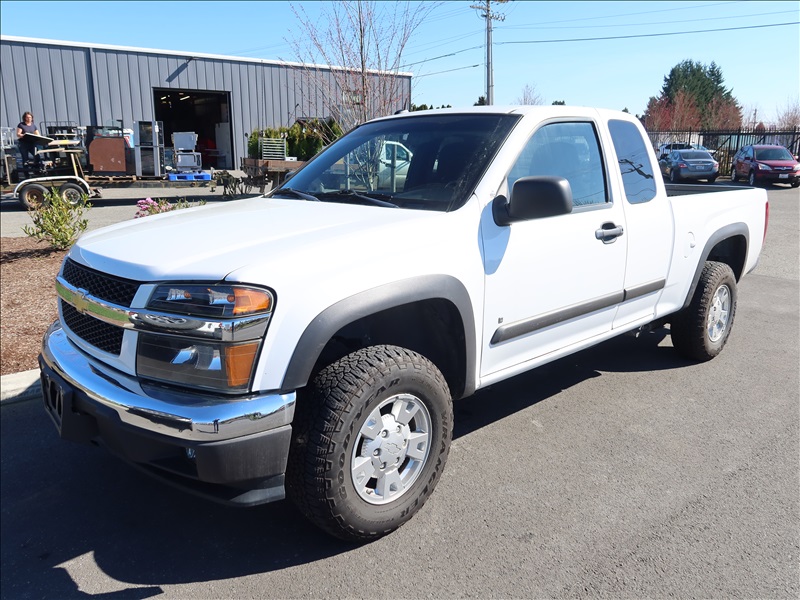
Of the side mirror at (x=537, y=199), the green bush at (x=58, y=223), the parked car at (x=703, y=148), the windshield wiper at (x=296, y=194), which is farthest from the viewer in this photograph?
the parked car at (x=703, y=148)

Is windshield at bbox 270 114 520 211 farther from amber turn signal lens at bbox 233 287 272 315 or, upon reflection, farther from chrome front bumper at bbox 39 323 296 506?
chrome front bumper at bbox 39 323 296 506

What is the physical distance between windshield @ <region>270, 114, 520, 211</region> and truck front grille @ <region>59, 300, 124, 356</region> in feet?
4.73

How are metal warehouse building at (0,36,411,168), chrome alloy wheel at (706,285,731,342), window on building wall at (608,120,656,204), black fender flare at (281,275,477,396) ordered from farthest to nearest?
metal warehouse building at (0,36,411,168)
chrome alloy wheel at (706,285,731,342)
window on building wall at (608,120,656,204)
black fender flare at (281,275,477,396)

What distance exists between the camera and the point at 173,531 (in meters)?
3.10

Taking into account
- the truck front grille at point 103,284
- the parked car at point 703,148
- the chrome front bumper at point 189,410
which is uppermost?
the parked car at point 703,148

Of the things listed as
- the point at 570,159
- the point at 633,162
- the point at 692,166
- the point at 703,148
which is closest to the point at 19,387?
the point at 570,159

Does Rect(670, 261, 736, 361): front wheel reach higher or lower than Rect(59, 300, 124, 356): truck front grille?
lower

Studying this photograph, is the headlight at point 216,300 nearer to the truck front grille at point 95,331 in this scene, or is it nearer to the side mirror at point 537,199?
the truck front grille at point 95,331

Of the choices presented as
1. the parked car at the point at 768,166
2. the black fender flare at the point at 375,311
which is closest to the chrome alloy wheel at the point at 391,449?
the black fender flare at the point at 375,311

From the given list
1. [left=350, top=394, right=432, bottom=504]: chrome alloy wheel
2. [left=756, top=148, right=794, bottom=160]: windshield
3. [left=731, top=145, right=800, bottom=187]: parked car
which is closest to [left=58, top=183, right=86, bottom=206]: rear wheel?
[left=350, top=394, right=432, bottom=504]: chrome alloy wheel

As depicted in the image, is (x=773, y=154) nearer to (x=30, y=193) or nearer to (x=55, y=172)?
(x=55, y=172)

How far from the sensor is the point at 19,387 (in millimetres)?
4566

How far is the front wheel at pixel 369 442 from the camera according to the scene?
2.67 m

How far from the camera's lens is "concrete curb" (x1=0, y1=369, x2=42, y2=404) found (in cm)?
452
